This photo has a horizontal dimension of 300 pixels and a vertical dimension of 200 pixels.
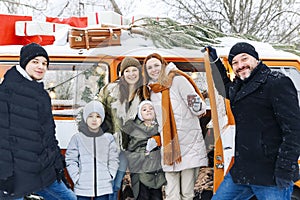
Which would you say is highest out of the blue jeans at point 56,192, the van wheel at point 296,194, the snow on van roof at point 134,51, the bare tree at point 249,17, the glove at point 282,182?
the bare tree at point 249,17

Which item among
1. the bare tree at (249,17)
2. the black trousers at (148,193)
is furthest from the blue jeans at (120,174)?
the bare tree at (249,17)

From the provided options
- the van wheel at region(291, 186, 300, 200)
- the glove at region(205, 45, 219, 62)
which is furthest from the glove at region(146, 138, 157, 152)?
the van wheel at region(291, 186, 300, 200)

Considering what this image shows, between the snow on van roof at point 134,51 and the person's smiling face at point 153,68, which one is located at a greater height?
the snow on van roof at point 134,51

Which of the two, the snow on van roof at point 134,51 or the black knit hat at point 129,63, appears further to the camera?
the snow on van roof at point 134,51

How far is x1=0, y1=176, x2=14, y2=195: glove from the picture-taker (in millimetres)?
3121

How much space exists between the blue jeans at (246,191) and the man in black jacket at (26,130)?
55.7 inches

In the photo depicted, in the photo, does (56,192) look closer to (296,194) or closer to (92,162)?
(92,162)

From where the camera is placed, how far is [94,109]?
3.58 metres

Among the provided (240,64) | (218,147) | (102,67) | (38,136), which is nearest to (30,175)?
(38,136)

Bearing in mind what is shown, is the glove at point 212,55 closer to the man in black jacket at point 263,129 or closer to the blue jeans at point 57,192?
the man in black jacket at point 263,129

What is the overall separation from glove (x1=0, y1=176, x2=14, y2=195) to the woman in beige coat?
1.28 meters

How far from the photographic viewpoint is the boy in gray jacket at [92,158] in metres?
3.63

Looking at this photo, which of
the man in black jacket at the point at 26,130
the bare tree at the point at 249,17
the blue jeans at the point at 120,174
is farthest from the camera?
the bare tree at the point at 249,17

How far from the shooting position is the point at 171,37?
13.3 ft
